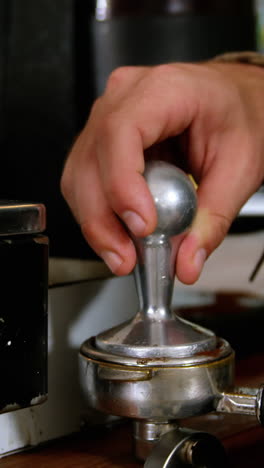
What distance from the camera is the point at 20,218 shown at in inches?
14.8

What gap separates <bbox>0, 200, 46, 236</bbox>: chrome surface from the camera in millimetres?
370

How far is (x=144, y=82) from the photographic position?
50 cm

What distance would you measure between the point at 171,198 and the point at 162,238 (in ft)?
0.09

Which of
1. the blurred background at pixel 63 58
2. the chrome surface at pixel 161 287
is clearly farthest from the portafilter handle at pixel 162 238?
the blurred background at pixel 63 58

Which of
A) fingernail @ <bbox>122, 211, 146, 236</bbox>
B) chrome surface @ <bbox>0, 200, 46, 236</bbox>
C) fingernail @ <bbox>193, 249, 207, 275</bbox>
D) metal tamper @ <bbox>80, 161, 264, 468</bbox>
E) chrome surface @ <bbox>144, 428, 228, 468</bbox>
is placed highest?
chrome surface @ <bbox>0, 200, 46, 236</bbox>

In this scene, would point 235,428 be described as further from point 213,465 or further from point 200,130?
point 200,130

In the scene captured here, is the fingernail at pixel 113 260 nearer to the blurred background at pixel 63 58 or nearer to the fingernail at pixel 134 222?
the fingernail at pixel 134 222

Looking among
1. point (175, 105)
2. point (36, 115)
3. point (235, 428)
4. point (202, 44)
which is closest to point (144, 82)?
point (175, 105)

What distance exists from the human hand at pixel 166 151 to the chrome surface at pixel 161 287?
0.03 ft

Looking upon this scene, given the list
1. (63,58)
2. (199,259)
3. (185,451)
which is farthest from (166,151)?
(63,58)

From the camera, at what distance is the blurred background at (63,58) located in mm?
1070

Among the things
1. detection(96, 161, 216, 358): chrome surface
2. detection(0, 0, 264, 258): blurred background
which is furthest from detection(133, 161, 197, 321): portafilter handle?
detection(0, 0, 264, 258): blurred background

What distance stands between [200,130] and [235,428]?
0.22 m

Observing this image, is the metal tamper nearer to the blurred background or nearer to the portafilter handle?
the portafilter handle
